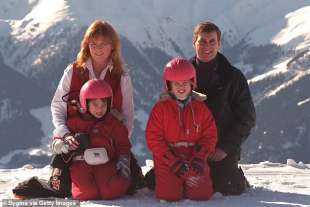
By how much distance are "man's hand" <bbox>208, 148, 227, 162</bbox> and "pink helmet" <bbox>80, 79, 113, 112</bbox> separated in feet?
4.71

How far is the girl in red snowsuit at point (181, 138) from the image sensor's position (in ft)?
24.7

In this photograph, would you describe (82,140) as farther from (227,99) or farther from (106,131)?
(227,99)

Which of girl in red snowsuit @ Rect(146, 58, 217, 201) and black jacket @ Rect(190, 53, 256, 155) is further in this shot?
black jacket @ Rect(190, 53, 256, 155)

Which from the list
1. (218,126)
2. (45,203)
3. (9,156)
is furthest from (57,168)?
(9,156)

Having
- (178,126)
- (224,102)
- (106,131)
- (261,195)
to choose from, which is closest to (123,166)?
(106,131)

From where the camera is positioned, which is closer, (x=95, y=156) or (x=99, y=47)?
(x=95, y=156)

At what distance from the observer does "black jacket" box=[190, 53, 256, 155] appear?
27.3 feet

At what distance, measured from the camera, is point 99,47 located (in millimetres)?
8094

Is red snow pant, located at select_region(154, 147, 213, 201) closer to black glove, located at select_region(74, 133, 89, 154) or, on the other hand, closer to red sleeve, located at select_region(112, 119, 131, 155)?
red sleeve, located at select_region(112, 119, 131, 155)

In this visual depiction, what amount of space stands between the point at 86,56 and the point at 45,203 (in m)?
1.94

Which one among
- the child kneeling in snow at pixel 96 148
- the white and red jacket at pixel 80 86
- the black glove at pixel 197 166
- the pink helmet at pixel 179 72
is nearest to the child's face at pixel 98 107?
the child kneeling in snow at pixel 96 148

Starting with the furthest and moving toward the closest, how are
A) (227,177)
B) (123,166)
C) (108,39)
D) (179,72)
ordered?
(227,177), (108,39), (123,166), (179,72)

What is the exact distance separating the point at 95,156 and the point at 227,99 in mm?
1867

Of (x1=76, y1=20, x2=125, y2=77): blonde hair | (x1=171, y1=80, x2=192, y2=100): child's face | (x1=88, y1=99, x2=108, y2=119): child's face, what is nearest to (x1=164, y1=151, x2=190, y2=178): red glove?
(x1=171, y1=80, x2=192, y2=100): child's face
